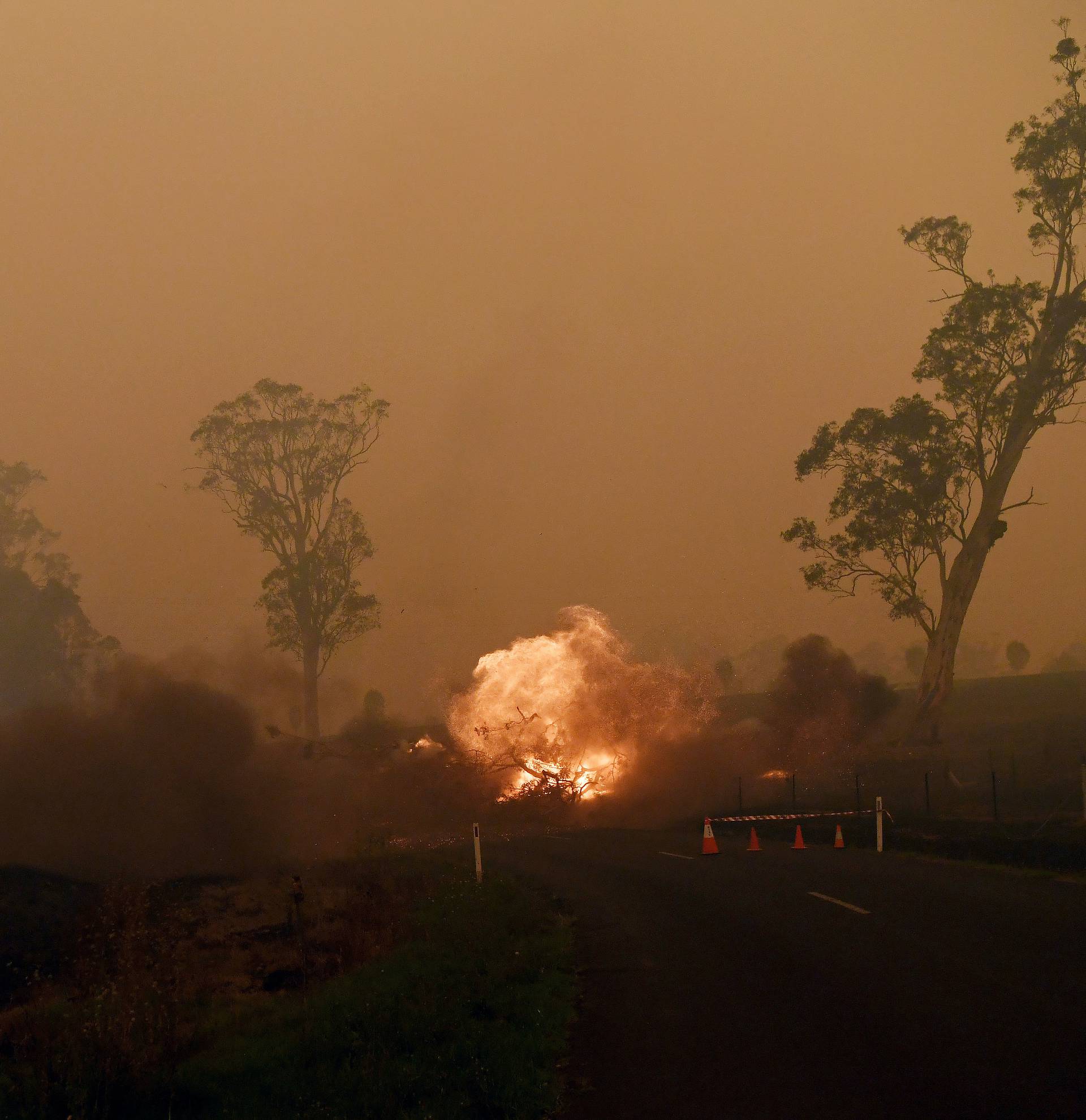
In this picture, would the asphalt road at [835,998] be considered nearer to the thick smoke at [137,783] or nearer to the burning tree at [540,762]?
the thick smoke at [137,783]

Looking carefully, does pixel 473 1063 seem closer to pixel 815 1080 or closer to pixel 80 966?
pixel 815 1080

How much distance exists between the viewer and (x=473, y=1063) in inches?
325

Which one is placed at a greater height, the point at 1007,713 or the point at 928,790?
the point at 1007,713

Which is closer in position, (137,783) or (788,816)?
(137,783)

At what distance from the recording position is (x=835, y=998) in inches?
383

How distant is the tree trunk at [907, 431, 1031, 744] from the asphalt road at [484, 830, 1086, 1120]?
81.4 ft

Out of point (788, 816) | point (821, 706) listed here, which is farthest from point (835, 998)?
point (821, 706)

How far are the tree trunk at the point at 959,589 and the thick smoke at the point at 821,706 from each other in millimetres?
2090

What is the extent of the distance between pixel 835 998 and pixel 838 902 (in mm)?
6268

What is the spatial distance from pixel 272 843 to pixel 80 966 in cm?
1236

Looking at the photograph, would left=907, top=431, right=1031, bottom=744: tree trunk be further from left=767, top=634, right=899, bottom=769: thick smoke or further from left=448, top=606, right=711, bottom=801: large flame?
left=448, top=606, right=711, bottom=801: large flame

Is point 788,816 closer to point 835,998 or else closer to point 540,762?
point 540,762

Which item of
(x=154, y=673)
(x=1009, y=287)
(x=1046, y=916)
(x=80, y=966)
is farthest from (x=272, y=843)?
(x=1009, y=287)

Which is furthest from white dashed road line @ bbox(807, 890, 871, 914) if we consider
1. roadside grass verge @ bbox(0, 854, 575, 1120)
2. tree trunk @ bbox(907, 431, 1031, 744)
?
tree trunk @ bbox(907, 431, 1031, 744)
